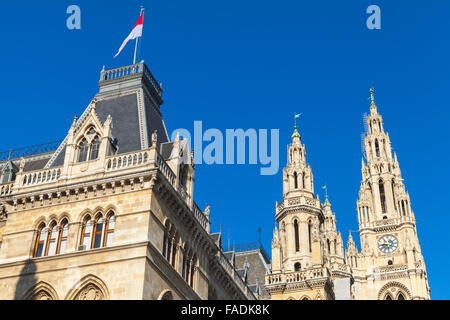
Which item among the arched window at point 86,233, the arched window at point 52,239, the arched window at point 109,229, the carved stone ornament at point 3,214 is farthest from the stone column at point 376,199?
the arched window at point 52,239

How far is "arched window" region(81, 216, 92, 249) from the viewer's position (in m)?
31.6

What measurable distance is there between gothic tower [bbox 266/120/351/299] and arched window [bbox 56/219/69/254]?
23.6 meters

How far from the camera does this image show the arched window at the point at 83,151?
3470cm

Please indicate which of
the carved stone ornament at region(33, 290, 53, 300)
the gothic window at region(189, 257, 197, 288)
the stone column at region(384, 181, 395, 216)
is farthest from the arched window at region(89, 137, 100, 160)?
the stone column at region(384, 181, 395, 216)

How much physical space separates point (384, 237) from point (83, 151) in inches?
3322

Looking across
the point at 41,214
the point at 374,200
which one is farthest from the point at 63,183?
the point at 374,200

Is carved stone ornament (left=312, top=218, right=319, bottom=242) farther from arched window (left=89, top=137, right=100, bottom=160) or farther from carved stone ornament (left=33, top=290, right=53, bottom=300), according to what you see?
carved stone ornament (left=33, top=290, right=53, bottom=300)

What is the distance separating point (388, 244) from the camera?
109 m

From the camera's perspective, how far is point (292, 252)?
181 feet

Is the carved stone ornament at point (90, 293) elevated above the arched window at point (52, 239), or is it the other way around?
the arched window at point (52, 239)

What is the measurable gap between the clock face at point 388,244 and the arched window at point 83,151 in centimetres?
8278

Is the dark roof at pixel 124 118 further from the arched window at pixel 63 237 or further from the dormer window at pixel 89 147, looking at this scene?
the arched window at pixel 63 237

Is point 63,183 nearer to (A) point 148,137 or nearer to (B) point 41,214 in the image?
(B) point 41,214
